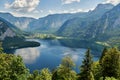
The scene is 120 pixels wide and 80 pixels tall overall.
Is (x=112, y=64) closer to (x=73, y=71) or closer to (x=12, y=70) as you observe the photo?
(x=73, y=71)

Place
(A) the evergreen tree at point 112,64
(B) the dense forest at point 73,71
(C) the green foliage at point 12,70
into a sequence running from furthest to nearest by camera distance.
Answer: (C) the green foliage at point 12,70 < (A) the evergreen tree at point 112,64 < (B) the dense forest at point 73,71

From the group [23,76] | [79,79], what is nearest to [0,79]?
[23,76]

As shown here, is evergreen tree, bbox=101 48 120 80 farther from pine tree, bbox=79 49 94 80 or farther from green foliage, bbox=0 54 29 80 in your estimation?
green foliage, bbox=0 54 29 80

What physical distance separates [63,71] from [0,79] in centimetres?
1821

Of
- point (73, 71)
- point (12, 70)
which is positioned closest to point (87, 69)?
point (73, 71)

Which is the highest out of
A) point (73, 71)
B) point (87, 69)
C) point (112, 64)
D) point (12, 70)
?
point (112, 64)

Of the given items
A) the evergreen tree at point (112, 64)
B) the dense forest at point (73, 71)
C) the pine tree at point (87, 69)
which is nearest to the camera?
the pine tree at point (87, 69)

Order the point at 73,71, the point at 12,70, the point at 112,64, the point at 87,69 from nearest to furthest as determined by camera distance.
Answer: the point at 87,69, the point at 112,64, the point at 73,71, the point at 12,70

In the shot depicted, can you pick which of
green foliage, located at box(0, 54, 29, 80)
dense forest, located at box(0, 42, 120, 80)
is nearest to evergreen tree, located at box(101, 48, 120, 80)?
dense forest, located at box(0, 42, 120, 80)

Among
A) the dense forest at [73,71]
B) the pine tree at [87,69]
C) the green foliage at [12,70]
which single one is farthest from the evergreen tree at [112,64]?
the green foliage at [12,70]

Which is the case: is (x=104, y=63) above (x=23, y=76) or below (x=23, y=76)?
above

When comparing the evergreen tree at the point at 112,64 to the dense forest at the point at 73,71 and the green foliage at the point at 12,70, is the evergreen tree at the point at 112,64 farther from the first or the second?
the green foliage at the point at 12,70

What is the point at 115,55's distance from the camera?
61.6 m

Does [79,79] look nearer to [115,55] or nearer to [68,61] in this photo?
[68,61]
